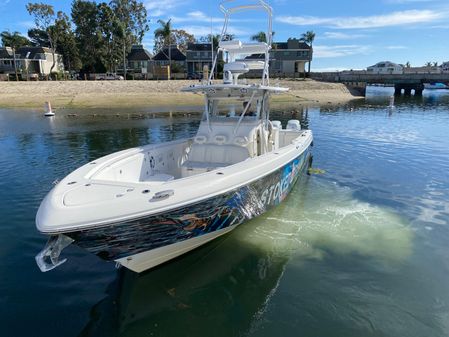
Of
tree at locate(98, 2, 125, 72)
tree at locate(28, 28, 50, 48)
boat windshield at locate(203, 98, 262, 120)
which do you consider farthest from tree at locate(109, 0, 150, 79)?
boat windshield at locate(203, 98, 262, 120)

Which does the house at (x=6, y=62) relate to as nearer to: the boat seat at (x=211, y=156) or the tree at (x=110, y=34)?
the tree at (x=110, y=34)

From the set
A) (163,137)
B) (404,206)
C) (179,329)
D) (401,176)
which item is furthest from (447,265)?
(163,137)

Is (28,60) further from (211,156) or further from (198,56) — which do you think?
(211,156)

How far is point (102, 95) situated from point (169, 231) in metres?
39.1

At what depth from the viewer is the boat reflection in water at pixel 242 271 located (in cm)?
479

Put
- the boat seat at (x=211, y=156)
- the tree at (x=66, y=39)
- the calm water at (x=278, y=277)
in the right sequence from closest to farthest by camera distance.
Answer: the calm water at (x=278, y=277), the boat seat at (x=211, y=156), the tree at (x=66, y=39)

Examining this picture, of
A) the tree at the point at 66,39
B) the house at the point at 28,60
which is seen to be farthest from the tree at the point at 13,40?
the tree at the point at 66,39

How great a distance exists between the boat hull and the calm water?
25.2 inches

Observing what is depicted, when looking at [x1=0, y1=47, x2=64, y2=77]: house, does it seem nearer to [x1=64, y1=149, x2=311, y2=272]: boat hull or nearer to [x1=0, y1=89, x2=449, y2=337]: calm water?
[x1=0, y1=89, x2=449, y2=337]: calm water

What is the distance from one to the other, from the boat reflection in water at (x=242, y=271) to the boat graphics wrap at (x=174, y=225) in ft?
2.72

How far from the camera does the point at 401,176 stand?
11867 millimetres

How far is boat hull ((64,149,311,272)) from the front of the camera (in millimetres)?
4676

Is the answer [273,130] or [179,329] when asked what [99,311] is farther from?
[273,130]

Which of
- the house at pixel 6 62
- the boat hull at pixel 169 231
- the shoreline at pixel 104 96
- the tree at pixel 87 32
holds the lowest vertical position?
the boat hull at pixel 169 231
